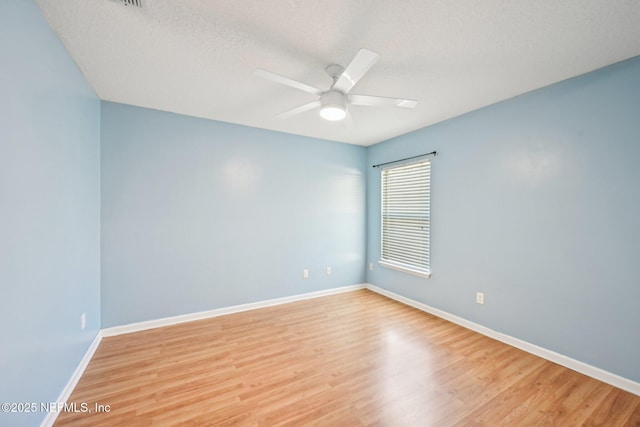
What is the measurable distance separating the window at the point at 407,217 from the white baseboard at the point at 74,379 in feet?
11.7

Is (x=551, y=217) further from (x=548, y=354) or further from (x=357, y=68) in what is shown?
(x=357, y=68)

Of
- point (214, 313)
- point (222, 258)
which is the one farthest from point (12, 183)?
point (214, 313)

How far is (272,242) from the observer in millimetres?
3578

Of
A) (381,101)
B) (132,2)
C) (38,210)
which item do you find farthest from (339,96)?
(38,210)

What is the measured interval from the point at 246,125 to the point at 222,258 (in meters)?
1.79

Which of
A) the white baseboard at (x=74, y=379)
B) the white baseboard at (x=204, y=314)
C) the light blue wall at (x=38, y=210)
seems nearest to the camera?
the light blue wall at (x=38, y=210)

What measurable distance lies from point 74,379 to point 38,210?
136 cm

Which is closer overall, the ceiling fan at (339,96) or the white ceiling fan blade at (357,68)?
the white ceiling fan blade at (357,68)

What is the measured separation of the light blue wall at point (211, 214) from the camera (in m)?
2.72

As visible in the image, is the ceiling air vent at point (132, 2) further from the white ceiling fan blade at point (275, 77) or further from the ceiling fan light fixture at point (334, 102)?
the ceiling fan light fixture at point (334, 102)

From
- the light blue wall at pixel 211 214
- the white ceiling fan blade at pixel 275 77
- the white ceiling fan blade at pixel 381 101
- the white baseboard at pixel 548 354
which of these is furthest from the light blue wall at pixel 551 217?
the white ceiling fan blade at pixel 275 77

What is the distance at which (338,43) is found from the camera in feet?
5.58

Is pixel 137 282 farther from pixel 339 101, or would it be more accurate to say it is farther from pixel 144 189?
pixel 339 101

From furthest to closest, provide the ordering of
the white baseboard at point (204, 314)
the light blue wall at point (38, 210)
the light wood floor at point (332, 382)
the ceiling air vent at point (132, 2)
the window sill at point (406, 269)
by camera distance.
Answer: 1. the window sill at point (406, 269)
2. the white baseboard at point (204, 314)
3. the light wood floor at point (332, 382)
4. the ceiling air vent at point (132, 2)
5. the light blue wall at point (38, 210)
